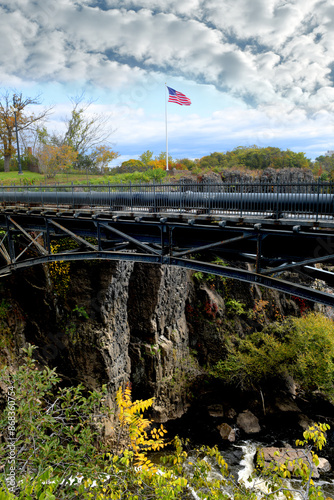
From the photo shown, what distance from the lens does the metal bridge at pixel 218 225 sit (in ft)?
28.8

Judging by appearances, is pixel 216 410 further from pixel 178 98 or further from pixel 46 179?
pixel 46 179

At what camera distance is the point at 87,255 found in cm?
1306

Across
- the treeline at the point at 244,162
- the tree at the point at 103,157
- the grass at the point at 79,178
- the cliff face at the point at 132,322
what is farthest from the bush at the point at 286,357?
the tree at the point at 103,157

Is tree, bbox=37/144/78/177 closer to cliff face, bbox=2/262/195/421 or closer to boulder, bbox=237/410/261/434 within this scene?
cliff face, bbox=2/262/195/421

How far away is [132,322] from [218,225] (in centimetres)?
1026

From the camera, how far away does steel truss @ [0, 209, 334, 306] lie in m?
8.75

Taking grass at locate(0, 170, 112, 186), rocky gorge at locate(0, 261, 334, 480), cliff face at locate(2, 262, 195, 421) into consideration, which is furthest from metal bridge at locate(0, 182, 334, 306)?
grass at locate(0, 170, 112, 186)

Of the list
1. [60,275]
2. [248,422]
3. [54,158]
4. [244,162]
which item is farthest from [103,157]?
[248,422]

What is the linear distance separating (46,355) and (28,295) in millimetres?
3252

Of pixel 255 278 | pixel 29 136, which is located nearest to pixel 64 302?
pixel 255 278

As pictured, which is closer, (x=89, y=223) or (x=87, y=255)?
(x=87, y=255)

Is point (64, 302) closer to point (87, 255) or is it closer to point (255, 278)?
point (87, 255)

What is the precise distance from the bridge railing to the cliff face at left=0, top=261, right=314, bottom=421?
11.2 feet

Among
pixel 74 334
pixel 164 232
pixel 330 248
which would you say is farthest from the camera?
pixel 74 334
